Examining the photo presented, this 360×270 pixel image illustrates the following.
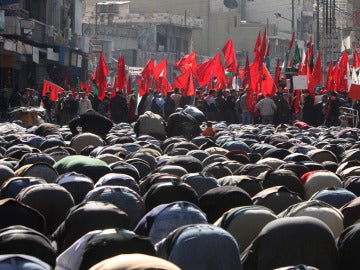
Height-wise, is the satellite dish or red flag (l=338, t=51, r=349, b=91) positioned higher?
the satellite dish

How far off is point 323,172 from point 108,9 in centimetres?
7537

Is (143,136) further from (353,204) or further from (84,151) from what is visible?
(353,204)

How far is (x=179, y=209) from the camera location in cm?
854

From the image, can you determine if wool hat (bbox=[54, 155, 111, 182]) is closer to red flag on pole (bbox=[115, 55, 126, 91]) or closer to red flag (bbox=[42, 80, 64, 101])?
red flag on pole (bbox=[115, 55, 126, 91])

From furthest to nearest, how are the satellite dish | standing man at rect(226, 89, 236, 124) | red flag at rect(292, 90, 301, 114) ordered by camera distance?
the satellite dish
standing man at rect(226, 89, 236, 124)
red flag at rect(292, 90, 301, 114)

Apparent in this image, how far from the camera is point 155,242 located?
8.39 meters

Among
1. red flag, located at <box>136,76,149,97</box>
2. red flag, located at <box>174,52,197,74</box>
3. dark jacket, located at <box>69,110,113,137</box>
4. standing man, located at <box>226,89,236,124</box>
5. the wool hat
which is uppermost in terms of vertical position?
red flag, located at <box>174,52,197,74</box>

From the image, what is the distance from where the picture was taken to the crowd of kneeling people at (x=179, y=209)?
717 cm

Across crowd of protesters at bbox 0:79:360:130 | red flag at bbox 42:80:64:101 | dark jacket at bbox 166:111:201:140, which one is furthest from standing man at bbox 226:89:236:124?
dark jacket at bbox 166:111:201:140

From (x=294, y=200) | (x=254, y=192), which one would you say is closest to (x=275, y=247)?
(x=294, y=200)

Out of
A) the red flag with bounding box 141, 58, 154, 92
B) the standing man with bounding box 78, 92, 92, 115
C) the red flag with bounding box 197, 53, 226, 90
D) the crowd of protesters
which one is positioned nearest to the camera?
the crowd of protesters

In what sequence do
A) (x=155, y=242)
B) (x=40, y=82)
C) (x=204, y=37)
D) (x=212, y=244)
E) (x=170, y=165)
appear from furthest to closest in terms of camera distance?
(x=204, y=37)
(x=40, y=82)
(x=170, y=165)
(x=155, y=242)
(x=212, y=244)

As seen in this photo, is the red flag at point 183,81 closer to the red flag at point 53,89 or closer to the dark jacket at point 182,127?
the red flag at point 53,89

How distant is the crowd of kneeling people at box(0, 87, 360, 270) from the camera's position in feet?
23.5
